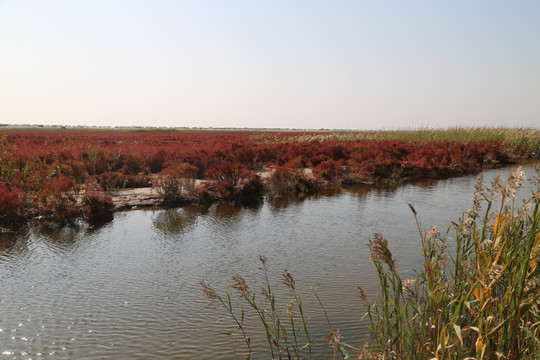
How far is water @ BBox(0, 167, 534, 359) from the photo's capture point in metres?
4.39

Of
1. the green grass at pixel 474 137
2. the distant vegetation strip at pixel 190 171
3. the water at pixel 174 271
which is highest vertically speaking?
the green grass at pixel 474 137

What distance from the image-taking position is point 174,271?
6.49 m

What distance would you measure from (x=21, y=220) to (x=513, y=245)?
33.3 feet

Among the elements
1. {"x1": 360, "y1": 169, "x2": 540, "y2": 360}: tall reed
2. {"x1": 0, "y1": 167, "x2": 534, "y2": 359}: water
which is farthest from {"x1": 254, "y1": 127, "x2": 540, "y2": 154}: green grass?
Result: {"x1": 360, "y1": 169, "x2": 540, "y2": 360}: tall reed

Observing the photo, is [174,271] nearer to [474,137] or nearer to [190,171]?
[190,171]

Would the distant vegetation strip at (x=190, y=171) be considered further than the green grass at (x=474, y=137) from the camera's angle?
No

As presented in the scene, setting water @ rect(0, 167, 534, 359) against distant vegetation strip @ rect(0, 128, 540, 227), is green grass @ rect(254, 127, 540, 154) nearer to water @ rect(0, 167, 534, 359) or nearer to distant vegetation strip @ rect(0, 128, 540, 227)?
distant vegetation strip @ rect(0, 128, 540, 227)

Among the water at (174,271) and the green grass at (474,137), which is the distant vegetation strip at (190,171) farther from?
the green grass at (474,137)

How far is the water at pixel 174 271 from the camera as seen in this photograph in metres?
4.39

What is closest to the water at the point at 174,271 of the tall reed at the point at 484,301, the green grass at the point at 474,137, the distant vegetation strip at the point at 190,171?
the distant vegetation strip at the point at 190,171

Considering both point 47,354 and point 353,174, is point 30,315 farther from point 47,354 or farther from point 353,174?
point 353,174

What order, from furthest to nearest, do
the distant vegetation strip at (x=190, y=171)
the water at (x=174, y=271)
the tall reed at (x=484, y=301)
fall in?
the distant vegetation strip at (x=190, y=171)
the water at (x=174, y=271)
the tall reed at (x=484, y=301)

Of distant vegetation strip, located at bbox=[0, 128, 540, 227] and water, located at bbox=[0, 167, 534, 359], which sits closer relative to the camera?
water, located at bbox=[0, 167, 534, 359]

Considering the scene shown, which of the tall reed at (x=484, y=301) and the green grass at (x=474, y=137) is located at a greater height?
the green grass at (x=474, y=137)
